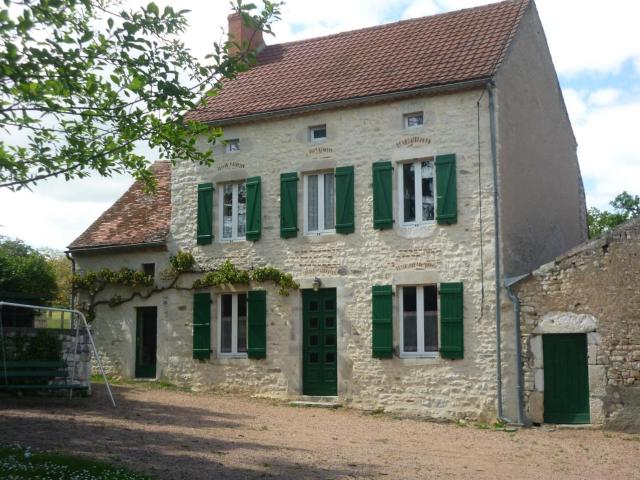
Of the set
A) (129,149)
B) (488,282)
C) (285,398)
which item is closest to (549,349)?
(488,282)

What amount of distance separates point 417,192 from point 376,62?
3.33 metres

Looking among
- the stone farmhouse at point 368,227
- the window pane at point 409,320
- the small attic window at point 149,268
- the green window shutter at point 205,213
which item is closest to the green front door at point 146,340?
the stone farmhouse at point 368,227

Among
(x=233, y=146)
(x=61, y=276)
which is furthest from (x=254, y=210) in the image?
(x=61, y=276)

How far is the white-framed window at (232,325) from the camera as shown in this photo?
17328 millimetres

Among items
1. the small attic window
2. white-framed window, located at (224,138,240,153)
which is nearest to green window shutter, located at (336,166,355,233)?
white-framed window, located at (224,138,240,153)

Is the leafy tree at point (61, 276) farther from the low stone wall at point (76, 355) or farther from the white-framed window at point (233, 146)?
the low stone wall at point (76, 355)

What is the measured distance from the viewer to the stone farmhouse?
48.9 feet

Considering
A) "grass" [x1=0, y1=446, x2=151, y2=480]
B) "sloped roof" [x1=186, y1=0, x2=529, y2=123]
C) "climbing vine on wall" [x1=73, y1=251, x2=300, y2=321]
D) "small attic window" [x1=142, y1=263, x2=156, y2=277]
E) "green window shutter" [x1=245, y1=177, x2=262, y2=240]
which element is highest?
"sloped roof" [x1=186, y1=0, x2=529, y2=123]

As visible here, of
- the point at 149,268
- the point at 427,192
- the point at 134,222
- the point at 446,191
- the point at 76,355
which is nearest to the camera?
the point at 76,355

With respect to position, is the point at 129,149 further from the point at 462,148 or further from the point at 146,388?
the point at 146,388

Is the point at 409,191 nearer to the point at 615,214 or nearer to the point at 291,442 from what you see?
the point at 291,442

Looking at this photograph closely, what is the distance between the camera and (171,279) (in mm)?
18109

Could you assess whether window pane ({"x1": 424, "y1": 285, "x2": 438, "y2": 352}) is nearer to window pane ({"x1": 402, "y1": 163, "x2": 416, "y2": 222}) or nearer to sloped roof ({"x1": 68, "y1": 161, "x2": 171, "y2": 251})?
window pane ({"x1": 402, "y1": 163, "x2": 416, "y2": 222})

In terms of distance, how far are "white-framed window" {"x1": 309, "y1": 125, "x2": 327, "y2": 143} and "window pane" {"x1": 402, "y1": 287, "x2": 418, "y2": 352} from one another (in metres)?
3.65
